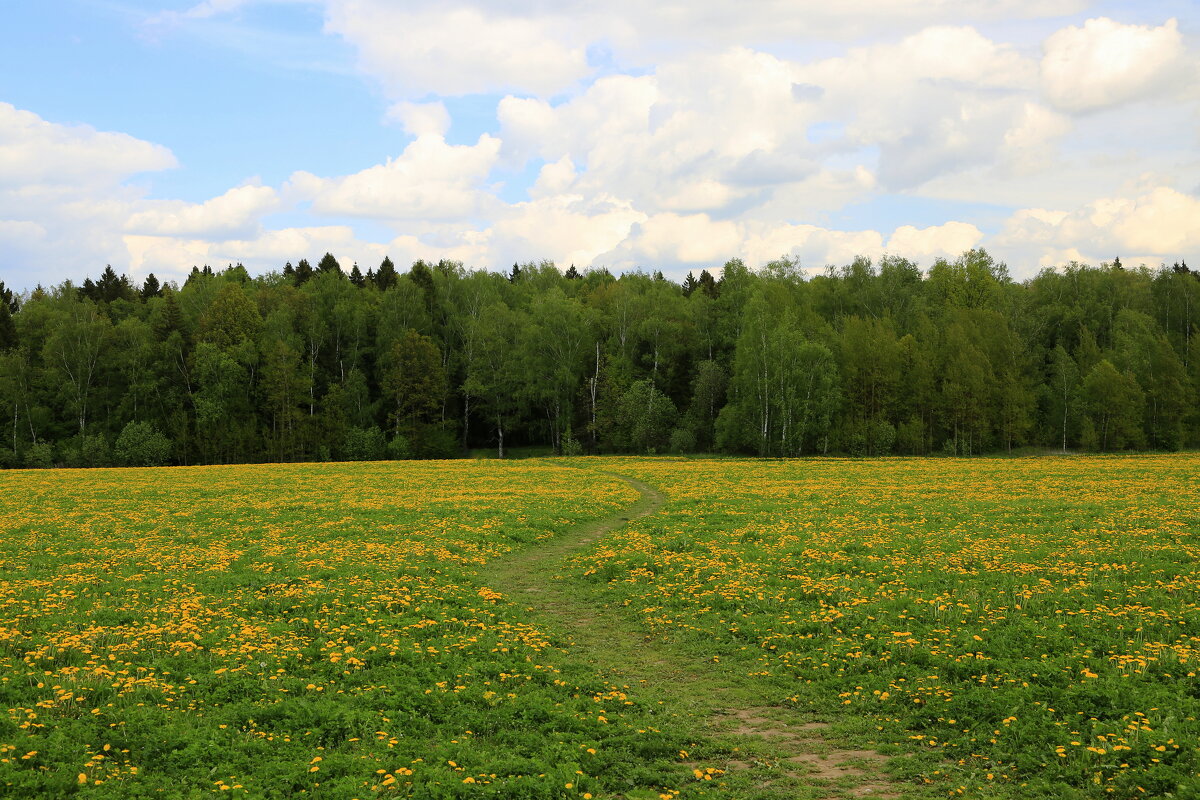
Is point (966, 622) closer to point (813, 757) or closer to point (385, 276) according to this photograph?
point (813, 757)

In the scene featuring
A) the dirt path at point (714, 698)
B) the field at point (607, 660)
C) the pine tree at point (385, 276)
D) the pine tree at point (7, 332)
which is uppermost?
the pine tree at point (385, 276)

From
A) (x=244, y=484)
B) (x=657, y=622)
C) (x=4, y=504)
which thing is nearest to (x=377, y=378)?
(x=244, y=484)

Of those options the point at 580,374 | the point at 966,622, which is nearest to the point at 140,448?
the point at 580,374

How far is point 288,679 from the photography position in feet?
41.6

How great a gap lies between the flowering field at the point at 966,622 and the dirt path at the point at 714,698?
1.75 feet

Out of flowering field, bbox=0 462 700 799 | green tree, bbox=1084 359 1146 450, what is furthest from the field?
green tree, bbox=1084 359 1146 450

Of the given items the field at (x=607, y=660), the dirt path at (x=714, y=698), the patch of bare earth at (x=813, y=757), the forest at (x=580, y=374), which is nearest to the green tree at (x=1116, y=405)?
the forest at (x=580, y=374)

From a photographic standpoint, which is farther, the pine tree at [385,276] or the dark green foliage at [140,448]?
the pine tree at [385,276]

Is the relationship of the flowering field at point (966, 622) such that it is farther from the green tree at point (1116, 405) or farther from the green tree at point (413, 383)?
the green tree at point (413, 383)

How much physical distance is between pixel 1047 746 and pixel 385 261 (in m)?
127

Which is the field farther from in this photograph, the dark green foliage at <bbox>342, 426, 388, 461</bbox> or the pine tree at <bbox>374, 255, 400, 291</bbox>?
the pine tree at <bbox>374, 255, 400, 291</bbox>

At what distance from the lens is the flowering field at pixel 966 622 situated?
10.3 meters

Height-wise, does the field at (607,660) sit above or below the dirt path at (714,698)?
above

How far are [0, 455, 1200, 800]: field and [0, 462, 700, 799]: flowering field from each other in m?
0.06
